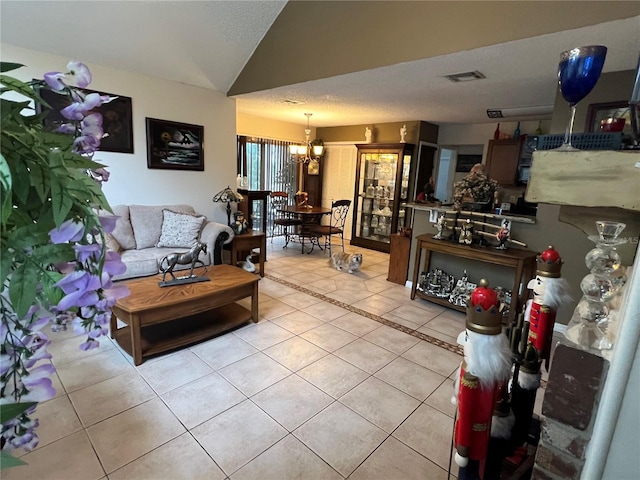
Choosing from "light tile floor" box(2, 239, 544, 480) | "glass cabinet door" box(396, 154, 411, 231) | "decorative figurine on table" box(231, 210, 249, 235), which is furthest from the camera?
"glass cabinet door" box(396, 154, 411, 231)

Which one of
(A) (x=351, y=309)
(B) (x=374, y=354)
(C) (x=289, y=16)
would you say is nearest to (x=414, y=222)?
(A) (x=351, y=309)

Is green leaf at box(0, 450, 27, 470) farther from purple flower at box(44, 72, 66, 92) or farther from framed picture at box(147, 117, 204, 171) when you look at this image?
framed picture at box(147, 117, 204, 171)

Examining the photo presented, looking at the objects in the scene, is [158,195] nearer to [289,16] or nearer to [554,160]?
[289,16]

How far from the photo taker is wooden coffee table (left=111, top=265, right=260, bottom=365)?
2180 millimetres

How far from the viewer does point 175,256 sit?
250cm

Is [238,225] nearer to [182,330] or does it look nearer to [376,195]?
[182,330]

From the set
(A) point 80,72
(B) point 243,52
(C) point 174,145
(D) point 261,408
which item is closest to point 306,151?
(B) point 243,52

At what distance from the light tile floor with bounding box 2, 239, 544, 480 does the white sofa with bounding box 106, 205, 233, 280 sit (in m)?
1.12

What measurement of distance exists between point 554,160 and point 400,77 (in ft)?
8.60

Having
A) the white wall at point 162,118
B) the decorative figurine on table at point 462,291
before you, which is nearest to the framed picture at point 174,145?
the white wall at point 162,118

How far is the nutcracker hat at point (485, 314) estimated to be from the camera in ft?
2.92

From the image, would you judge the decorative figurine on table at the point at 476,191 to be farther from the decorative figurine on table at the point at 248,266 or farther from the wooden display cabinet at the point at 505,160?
the decorative figurine on table at the point at 248,266

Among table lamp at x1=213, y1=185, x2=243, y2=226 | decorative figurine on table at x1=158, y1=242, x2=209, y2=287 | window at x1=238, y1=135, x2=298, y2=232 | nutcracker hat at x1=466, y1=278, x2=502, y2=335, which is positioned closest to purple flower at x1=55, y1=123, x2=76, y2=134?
nutcracker hat at x1=466, y1=278, x2=502, y2=335

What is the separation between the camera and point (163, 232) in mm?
3623
